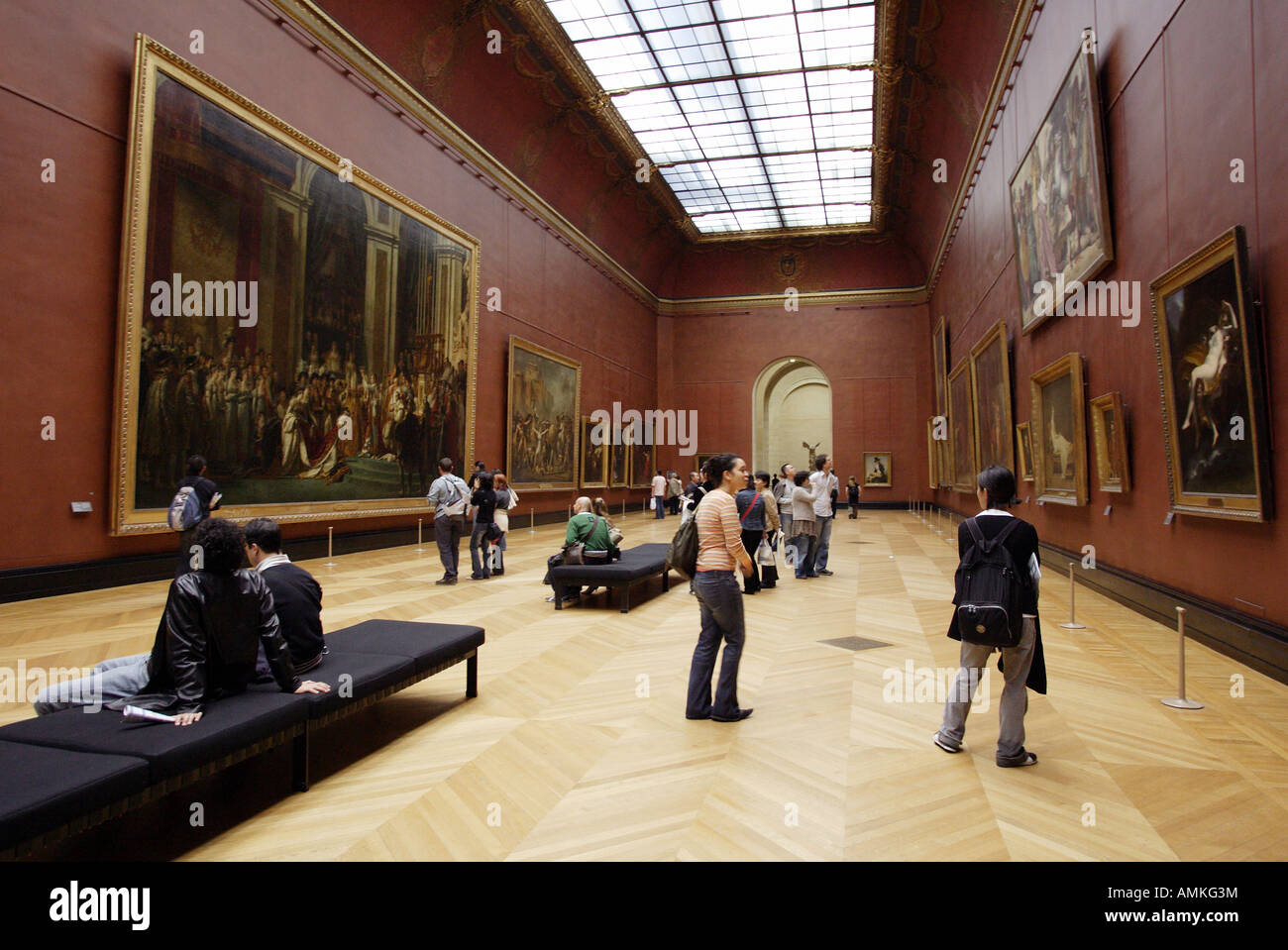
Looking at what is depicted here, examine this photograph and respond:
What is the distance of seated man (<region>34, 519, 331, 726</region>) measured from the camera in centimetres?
318

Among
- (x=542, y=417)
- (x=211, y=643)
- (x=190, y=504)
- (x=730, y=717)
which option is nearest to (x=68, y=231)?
(x=190, y=504)

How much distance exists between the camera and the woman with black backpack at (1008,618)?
12.2 feet

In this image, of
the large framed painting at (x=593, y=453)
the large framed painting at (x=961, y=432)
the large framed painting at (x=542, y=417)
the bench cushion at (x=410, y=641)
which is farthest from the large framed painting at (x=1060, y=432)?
the large framed painting at (x=593, y=453)

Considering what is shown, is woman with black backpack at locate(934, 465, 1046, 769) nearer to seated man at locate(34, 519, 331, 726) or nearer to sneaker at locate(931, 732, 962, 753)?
sneaker at locate(931, 732, 962, 753)

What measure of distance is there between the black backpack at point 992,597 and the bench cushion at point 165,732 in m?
3.35

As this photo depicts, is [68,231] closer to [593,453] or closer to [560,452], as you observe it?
[560,452]

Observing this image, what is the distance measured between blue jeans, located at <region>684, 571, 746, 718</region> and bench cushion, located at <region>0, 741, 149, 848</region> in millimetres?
2924

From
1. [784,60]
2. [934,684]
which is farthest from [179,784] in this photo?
[784,60]

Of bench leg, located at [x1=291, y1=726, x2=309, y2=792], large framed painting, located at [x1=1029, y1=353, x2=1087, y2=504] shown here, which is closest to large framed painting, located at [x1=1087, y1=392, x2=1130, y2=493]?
large framed painting, located at [x1=1029, y1=353, x2=1087, y2=504]

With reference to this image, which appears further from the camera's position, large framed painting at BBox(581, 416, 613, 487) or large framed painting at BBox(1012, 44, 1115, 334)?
large framed painting at BBox(581, 416, 613, 487)

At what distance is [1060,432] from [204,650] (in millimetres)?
10156

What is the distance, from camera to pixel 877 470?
2864 cm

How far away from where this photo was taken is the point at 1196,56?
5922 mm

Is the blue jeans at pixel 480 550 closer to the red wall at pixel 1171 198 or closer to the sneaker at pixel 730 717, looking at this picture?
the sneaker at pixel 730 717
